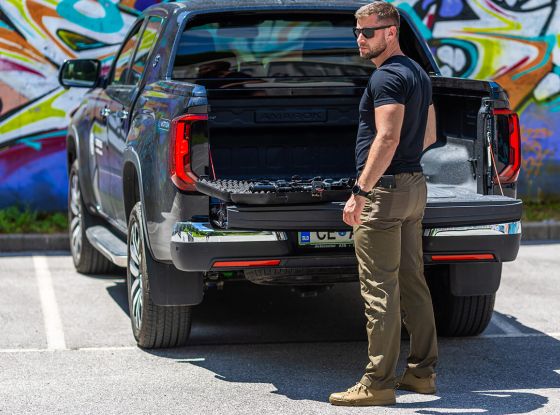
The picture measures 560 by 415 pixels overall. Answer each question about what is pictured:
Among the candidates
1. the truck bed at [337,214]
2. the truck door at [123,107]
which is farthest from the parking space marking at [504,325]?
the truck door at [123,107]

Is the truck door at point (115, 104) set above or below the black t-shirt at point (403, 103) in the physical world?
below

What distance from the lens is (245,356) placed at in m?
6.92

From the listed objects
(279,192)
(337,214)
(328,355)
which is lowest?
(328,355)

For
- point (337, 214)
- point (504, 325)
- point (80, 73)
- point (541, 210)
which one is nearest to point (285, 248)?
point (337, 214)

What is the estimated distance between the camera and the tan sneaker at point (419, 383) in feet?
19.7

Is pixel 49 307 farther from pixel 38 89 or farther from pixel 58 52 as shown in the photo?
Result: pixel 58 52

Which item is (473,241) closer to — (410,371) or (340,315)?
(410,371)

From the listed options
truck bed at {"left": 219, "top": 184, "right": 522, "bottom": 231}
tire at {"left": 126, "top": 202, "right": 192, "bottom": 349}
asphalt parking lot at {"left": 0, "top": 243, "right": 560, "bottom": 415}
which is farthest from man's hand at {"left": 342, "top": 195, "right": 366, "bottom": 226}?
tire at {"left": 126, "top": 202, "right": 192, "bottom": 349}

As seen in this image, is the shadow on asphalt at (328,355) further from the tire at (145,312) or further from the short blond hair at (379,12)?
the short blond hair at (379,12)

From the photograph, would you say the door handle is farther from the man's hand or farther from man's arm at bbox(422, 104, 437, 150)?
the man's hand

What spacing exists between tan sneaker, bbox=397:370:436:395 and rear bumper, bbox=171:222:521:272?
23.6 inches

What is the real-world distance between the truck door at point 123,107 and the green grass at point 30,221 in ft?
10.9

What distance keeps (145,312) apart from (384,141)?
200cm

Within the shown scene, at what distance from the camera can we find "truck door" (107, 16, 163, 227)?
7.56m
